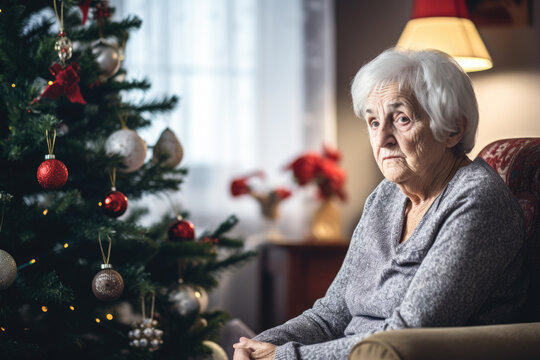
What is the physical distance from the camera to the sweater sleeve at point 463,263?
1.15 metres

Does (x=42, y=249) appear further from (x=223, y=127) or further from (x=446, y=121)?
(x=223, y=127)

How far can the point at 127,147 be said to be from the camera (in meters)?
1.67

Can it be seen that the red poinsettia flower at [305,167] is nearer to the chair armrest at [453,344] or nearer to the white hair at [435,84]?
the white hair at [435,84]

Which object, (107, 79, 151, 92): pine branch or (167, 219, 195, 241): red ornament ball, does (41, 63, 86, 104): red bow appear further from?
(167, 219, 195, 241): red ornament ball

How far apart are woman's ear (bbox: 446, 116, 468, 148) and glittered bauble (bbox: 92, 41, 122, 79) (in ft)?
3.17

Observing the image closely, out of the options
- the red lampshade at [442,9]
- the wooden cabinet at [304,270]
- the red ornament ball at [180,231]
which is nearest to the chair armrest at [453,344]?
the red ornament ball at [180,231]

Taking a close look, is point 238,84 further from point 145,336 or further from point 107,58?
point 145,336

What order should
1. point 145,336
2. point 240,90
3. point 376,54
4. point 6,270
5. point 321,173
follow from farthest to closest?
1. point 240,90
2. point 376,54
3. point 321,173
4. point 145,336
5. point 6,270

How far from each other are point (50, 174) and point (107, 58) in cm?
47

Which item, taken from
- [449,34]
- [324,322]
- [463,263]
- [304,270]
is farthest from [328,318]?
[304,270]

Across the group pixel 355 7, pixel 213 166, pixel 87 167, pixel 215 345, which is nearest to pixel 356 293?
pixel 215 345

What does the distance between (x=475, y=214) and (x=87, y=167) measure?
3.17 feet

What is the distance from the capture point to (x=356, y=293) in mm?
1420

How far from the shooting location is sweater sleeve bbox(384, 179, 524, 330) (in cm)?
115
